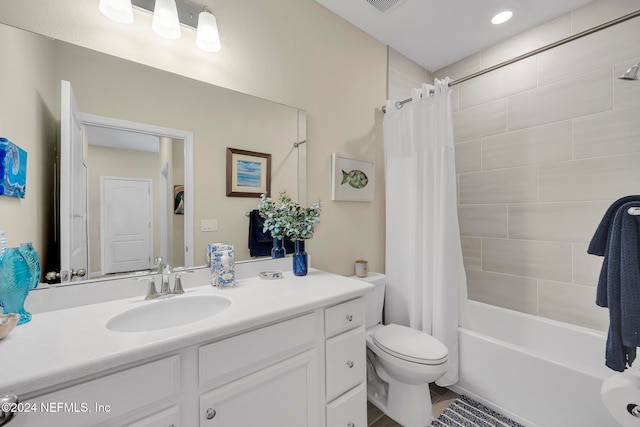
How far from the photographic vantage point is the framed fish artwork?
194cm

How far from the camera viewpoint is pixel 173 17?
4.12 ft

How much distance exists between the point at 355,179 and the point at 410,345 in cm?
113

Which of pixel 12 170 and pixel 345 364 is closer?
pixel 12 170

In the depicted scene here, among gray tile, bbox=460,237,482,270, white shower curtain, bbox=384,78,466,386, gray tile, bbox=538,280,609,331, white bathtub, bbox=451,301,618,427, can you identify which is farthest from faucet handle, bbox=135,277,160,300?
gray tile, bbox=538,280,609,331

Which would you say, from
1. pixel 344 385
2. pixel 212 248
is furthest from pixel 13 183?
pixel 344 385

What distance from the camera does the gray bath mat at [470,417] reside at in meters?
1.56

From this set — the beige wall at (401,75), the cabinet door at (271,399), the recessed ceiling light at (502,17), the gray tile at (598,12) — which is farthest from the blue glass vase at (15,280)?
the gray tile at (598,12)

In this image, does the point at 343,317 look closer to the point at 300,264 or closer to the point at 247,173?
the point at 300,264

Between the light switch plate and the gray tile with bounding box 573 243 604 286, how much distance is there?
227cm

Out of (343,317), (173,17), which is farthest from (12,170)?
(343,317)

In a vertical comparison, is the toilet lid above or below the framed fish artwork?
below

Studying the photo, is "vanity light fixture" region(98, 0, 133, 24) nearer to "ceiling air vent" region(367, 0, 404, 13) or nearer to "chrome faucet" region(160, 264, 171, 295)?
"chrome faucet" region(160, 264, 171, 295)

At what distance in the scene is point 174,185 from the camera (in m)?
1.35

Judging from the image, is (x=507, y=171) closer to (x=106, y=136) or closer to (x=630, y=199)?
(x=630, y=199)
